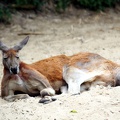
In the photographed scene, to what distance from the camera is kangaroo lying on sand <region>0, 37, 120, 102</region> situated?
7863 millimetres

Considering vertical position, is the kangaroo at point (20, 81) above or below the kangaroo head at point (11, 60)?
below

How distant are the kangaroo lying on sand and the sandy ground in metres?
0.24

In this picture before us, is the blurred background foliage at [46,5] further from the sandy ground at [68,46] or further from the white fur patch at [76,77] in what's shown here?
the white fur patch at [76,77]

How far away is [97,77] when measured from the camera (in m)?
7.98

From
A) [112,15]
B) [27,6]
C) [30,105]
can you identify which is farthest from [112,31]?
[30,105]

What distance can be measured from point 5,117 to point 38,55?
4.33 meters

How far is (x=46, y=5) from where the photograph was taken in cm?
1439

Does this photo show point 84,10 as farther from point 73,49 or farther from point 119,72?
point 119,72

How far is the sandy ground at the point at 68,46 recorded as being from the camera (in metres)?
6.79

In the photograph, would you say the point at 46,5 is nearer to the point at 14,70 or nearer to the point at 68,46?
the point at 68,46

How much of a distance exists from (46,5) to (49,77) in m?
Result: 6.44

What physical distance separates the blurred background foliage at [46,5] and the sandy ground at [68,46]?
8.2 inches

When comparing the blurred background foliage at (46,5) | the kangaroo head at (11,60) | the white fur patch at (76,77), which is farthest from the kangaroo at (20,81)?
the blurred background foliage at (46,5)

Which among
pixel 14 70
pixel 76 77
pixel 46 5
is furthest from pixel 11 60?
pixel 46 5
